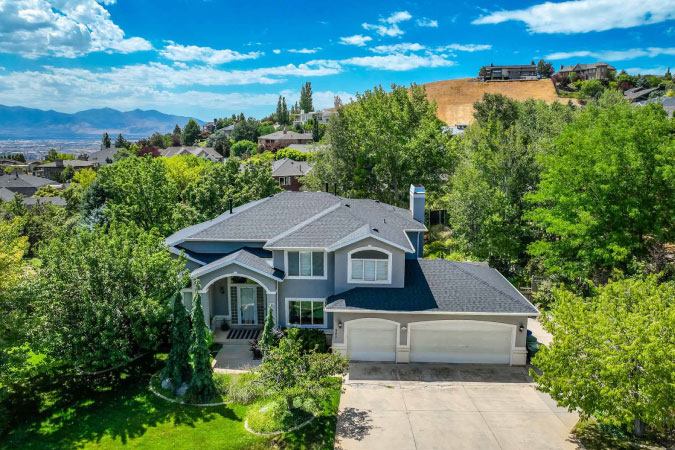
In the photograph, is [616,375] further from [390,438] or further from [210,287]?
[210,287]

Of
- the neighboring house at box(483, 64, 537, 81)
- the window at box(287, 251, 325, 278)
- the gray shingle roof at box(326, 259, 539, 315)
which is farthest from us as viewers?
the neighboring house at box(483, 64, 537, 81)

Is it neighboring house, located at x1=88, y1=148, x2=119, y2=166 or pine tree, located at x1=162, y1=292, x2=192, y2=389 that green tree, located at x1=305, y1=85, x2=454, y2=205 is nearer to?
pine tree, located at x1=162, y1=292, x2=192, y2=389

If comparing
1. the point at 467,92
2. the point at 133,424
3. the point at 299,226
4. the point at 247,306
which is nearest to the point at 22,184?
the point at 247,306

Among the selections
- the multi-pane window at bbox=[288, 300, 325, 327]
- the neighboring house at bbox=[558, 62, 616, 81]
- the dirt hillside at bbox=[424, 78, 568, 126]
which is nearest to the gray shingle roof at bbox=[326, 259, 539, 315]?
the multi-pane window at bbox=[288, 300, 325, 327]

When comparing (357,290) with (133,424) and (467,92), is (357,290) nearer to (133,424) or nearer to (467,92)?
(133,424)

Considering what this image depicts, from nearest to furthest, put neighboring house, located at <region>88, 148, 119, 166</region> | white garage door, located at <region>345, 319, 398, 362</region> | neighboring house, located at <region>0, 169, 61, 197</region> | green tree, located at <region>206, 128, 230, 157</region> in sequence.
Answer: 1. white garage door, located at <region>345, 319, 398, 362</region>
2. neighboring house, located at <region>0, 169, 61, 197</region>
3. neighboring house, located at <region>88, 148, 119, 166</region>
4. green tree, located at <region>206, 128, 230, 157</region>

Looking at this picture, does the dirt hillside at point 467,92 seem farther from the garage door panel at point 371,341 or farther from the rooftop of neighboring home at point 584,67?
the garage door panel at point 371,341
